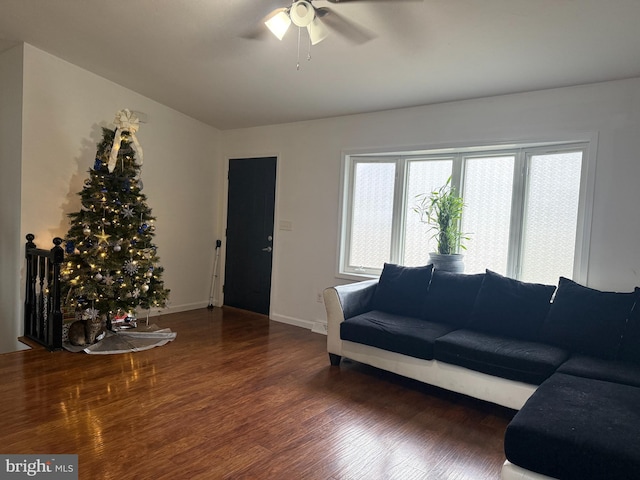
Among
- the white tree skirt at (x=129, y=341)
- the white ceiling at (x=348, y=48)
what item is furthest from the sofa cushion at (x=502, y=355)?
the white tree skirt at (x=129, y=341)

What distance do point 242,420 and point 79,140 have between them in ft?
11.3

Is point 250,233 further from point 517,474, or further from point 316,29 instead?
point 517,474

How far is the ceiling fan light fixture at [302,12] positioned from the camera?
2617 millimetres

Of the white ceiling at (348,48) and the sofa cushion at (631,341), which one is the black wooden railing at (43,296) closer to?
the white ceiling at (348,48)

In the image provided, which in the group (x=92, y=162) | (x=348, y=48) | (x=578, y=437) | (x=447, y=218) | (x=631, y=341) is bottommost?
(x=578, y=437)

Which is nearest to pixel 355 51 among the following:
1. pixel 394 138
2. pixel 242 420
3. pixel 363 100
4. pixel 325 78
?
pixel 325 78

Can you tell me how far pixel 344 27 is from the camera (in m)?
2.99

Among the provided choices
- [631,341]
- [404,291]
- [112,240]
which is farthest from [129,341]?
[631,341]

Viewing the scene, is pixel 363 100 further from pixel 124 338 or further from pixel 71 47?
pixel 124 338

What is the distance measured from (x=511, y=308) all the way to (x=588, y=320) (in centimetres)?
50

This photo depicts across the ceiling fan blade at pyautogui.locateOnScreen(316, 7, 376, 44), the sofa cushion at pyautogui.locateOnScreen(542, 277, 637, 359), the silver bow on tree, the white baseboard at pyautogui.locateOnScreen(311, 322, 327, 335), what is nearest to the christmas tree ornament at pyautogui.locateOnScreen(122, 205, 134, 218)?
the silver bow on tree

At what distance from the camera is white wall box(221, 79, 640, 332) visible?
310cm

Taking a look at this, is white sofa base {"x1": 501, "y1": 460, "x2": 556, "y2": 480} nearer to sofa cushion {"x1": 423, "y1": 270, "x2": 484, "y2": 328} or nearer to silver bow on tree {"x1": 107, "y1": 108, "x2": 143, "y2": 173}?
sofa cushion {"x1": 423, "y1": 270, "x2": 484, "y2": 328}

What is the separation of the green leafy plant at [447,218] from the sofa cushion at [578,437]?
6.17ft
